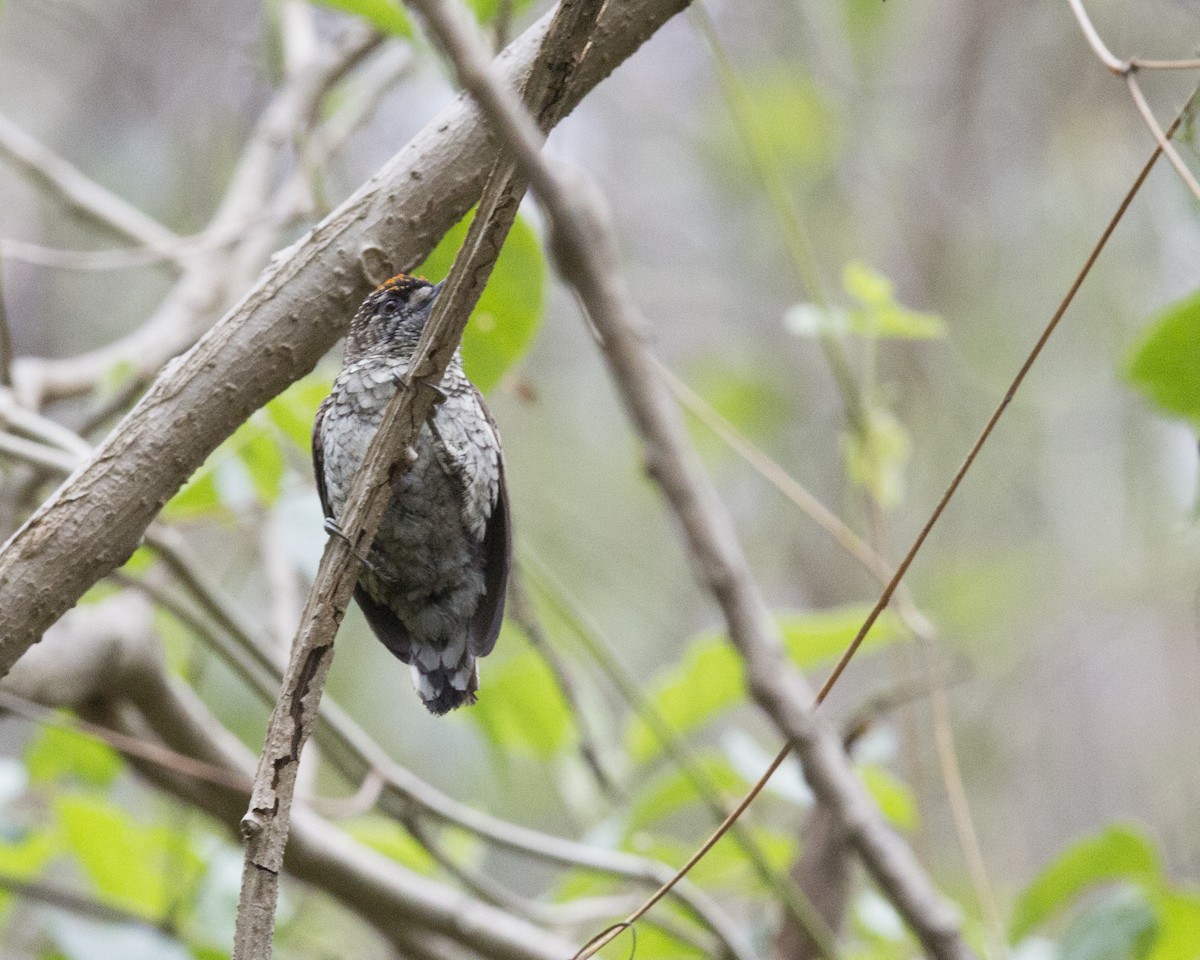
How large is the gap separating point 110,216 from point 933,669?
3.16 meters

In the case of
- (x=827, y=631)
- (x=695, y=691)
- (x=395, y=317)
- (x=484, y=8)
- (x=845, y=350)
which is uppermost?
(x=845, y=350)

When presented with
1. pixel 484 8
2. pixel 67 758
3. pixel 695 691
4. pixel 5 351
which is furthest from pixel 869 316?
pixel 67 758

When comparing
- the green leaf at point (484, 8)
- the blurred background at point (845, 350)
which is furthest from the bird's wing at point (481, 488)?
the blurred background at point (845, 350)

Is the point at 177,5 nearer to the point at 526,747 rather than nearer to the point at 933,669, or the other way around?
the point at 526,747

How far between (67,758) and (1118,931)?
116 inches

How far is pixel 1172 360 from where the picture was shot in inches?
102

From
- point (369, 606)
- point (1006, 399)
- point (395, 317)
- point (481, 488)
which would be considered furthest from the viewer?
point (395, 317)

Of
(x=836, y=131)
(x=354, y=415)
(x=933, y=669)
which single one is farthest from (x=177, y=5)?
(x=933, y=669)

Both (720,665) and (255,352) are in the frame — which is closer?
(255,352)

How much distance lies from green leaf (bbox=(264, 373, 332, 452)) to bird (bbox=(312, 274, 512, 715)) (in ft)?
0.20

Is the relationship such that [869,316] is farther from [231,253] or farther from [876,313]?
[231,253]

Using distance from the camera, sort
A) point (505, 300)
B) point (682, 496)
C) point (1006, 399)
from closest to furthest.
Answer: point (682, 496)
point (1006, 399)
point (505, 300)

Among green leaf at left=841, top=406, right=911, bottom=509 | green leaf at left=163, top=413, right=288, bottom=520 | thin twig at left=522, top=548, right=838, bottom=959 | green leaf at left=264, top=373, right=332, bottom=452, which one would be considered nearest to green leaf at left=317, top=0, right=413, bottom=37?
green leaf at left=264, top=373, right=332, bottom=452

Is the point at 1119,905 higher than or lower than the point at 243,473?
lower
